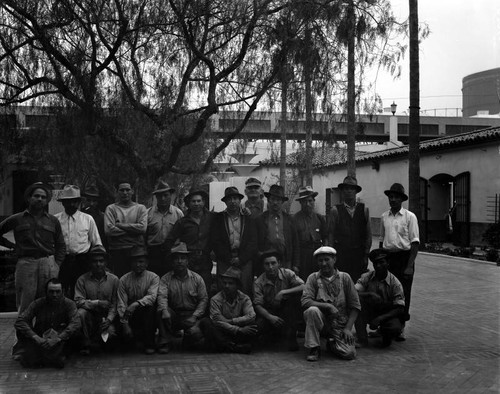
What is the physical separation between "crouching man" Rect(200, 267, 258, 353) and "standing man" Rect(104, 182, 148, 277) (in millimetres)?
1240

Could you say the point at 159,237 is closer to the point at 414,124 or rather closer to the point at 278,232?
the point at 278,232

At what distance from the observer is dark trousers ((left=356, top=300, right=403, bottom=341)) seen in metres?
6.99

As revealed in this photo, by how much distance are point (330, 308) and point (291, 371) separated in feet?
3.22

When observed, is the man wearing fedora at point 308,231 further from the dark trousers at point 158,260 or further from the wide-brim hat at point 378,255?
the dark trousers at point 158,260

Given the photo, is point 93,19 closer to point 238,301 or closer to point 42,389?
point 238,301

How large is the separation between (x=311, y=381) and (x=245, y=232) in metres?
2.39

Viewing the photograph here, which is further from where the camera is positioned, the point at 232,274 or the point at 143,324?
the point at 232,274

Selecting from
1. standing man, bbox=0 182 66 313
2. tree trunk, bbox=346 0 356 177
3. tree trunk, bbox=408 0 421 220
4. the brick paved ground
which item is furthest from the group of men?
tree trunk, bbox=408 0 421 220

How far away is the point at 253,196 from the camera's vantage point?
8.33 metres

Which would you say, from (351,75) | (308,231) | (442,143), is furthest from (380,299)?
Result: (442,143)

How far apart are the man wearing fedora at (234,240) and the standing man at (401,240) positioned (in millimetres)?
1705

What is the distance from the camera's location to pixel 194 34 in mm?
10039

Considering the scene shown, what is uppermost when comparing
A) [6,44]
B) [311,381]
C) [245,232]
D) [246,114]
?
[6,44]

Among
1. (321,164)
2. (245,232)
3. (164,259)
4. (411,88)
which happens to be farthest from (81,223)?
(321,164)
